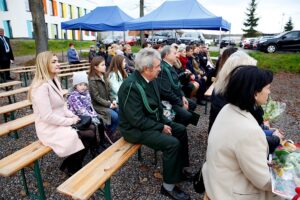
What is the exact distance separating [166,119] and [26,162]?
167 cm

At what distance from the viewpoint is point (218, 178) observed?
1693 mm

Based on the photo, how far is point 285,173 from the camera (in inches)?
66.3

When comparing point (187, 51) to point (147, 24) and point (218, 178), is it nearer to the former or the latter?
point (147, 24)

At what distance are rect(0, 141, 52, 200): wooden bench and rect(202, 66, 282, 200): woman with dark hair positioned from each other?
1749 mm

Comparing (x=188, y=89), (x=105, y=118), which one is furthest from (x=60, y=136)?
(x=188, y=89)

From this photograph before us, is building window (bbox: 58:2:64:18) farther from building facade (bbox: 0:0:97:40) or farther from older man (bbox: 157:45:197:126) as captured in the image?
older man (bbox: 157:45:197:126)

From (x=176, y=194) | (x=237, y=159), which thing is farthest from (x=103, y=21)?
(x=237, y=159)

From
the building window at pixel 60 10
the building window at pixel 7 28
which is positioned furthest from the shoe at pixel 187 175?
the building window at pixel 60 10

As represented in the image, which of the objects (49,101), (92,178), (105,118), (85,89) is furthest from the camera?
(105,118)

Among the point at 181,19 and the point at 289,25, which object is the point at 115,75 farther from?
the point at 289,25

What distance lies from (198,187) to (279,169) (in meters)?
0.83

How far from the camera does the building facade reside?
25.0m

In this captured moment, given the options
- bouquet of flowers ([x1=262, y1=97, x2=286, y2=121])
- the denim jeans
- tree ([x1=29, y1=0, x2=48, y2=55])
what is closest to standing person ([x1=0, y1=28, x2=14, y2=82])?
tree ([x1=29, y1=0, x2=48, y2=55])

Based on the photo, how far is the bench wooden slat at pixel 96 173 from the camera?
1.87 m
